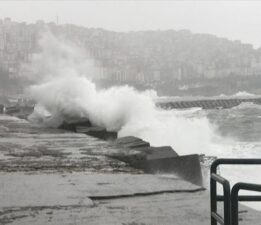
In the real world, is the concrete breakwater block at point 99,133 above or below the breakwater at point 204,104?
above

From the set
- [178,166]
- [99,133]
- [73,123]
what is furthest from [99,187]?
[73,123]

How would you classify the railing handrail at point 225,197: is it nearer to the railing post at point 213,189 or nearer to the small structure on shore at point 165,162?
the railing post at point 213,189

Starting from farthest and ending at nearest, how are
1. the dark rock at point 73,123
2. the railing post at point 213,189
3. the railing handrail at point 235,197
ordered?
the dark rock at point 73,123, the railing post at point 213,189, the railing handrail at point 235,197

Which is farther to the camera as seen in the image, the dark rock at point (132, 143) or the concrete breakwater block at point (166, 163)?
the dark rock at point (132, 143)

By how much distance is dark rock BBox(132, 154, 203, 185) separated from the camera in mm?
8367

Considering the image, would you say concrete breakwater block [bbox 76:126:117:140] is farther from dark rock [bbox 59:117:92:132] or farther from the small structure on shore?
the small structure on shore

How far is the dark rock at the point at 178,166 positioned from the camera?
8.37m

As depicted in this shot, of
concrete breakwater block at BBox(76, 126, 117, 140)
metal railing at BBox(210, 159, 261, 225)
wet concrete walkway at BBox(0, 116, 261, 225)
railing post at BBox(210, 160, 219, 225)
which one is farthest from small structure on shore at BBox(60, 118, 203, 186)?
concrete breakwater block at BBox(76, 126, 117, 140)

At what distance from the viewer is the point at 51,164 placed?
815 cm

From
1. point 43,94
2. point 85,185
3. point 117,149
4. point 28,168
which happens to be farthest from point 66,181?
point 43,94

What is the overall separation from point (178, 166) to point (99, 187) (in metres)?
2.59

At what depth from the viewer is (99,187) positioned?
6168 millimetres

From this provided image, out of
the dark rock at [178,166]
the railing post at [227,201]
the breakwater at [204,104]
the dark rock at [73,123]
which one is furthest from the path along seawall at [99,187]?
the breakwater at [204,104]

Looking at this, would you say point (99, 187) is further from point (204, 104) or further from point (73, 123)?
point (204, 104)
